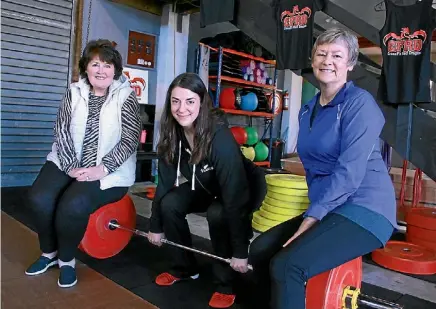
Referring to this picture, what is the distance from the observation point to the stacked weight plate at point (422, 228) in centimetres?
258

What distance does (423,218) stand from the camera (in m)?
2.62

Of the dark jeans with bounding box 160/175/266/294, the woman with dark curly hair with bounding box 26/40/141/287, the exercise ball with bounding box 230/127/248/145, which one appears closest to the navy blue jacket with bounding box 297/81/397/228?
the dark jeans with bounding box 160/175/266/294

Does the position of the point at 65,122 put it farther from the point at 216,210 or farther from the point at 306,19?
the point at 306,19

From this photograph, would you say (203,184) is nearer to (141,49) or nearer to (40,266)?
(40,266)

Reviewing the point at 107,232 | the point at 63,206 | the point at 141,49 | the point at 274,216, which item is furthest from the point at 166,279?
the point at 141,49

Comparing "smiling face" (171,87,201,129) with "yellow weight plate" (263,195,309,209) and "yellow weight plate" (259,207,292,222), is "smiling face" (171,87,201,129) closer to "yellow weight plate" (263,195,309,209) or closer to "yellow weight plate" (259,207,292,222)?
"yellow weight plate" (263,195,309,209)

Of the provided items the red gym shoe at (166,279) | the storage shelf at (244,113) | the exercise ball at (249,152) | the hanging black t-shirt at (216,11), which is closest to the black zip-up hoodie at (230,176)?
the red gym shoe at (166,279)

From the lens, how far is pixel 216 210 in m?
1.70

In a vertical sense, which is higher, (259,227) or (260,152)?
(260,152)

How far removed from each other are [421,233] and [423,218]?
99mm

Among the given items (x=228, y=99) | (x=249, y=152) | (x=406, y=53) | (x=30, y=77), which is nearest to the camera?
(x=406, y=53)

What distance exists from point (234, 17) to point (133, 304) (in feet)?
9.24

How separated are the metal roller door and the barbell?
2365 millimetres

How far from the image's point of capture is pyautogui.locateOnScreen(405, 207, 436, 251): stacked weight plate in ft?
8.46
